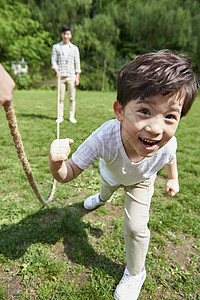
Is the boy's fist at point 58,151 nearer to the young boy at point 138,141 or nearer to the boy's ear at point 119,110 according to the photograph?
the young boy at point 138,141

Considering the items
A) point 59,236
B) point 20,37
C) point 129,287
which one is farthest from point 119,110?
point 20,37

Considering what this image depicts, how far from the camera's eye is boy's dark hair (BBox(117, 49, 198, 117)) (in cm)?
109

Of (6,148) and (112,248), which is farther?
(6,148)

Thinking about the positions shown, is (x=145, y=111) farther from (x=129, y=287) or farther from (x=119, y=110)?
(x=129, y=287)

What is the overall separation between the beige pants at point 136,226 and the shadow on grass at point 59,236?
0.88 feet

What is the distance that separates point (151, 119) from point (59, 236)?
1.43 m

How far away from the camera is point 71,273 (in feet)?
5.53

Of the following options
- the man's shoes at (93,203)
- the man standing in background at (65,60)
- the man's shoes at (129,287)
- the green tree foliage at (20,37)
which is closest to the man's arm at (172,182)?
the man's shoes at (129,287)

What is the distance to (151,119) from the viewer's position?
109 centimetres

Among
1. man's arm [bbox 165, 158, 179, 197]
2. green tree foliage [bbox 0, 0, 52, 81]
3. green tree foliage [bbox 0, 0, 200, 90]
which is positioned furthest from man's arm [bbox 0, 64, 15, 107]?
green tree foliage [bbox 0, 0, 52, 81]

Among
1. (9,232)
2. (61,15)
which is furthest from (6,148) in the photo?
(61,15)

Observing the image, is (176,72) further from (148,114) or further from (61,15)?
(61,15)

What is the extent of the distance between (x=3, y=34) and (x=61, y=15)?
694 cm

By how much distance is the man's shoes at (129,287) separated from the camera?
146 centimetres
